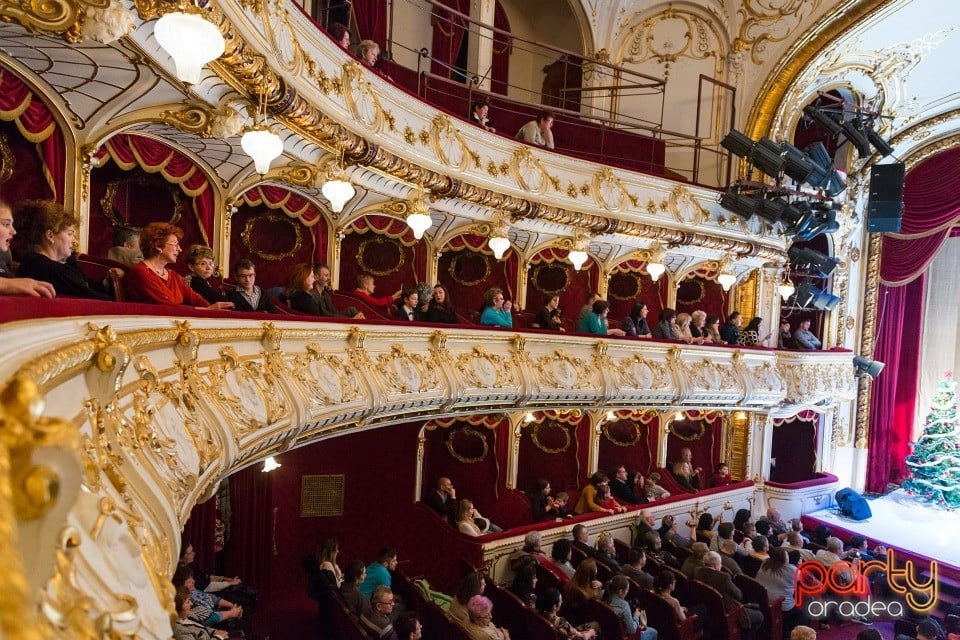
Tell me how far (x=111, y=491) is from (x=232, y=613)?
12.3ft

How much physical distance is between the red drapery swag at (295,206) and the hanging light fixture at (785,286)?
30.2ft

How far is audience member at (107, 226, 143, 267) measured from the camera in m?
4.01

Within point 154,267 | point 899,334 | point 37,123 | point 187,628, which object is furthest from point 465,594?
point 899,334

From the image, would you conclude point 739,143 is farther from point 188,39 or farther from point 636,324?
point 188,39

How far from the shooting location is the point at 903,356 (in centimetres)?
1411

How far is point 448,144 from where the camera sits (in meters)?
7.10

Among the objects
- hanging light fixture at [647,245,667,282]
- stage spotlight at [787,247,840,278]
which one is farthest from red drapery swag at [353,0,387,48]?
stage spotlight at [787,247,840,278]

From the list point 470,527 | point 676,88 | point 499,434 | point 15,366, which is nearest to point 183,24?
point 15,366

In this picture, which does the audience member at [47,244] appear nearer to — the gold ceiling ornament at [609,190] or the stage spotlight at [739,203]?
the gold ceiling ornament at [609,190]

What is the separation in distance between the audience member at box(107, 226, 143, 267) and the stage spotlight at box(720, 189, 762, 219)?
9.24 m

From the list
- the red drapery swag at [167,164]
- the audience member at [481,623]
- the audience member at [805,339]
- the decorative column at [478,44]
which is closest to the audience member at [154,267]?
the red drapery swag at [167,164]

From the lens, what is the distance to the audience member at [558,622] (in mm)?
5362

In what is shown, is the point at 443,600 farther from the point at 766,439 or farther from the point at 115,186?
the point at 766,439

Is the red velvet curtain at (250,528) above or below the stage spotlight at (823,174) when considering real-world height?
below
